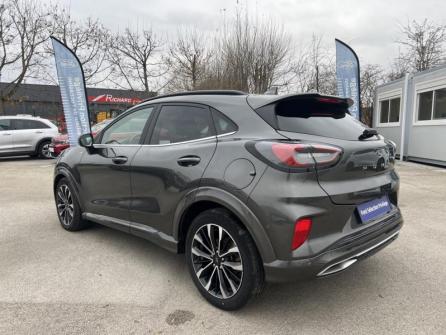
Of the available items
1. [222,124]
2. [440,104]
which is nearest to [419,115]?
[440,104]

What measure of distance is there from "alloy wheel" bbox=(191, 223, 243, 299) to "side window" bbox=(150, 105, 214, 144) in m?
0.78

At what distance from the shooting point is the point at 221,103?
290 centimetres

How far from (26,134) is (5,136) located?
0.66 m

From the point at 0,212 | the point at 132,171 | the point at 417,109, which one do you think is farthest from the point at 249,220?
the point at 417,109

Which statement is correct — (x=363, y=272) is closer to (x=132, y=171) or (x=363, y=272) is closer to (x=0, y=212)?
(x=132, y=171)

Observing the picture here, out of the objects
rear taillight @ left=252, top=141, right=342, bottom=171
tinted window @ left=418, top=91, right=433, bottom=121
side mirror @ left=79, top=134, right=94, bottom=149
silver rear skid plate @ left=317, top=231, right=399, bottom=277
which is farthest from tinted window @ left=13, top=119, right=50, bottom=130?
silver rear skid plate @ left=317, top=231, right=399, bottom=277


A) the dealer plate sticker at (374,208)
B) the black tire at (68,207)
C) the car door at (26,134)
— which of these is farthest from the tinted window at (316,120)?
the car door at (26,134)

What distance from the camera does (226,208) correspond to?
2.62 metres

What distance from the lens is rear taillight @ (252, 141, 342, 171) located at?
2307mm

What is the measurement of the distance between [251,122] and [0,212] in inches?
198

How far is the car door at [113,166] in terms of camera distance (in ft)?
11.7

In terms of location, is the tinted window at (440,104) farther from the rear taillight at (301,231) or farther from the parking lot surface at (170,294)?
the rear taillight at (301,231)

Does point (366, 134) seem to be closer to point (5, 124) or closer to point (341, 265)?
point (341, 265)

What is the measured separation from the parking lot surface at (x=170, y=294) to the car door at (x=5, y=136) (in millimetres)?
9565
